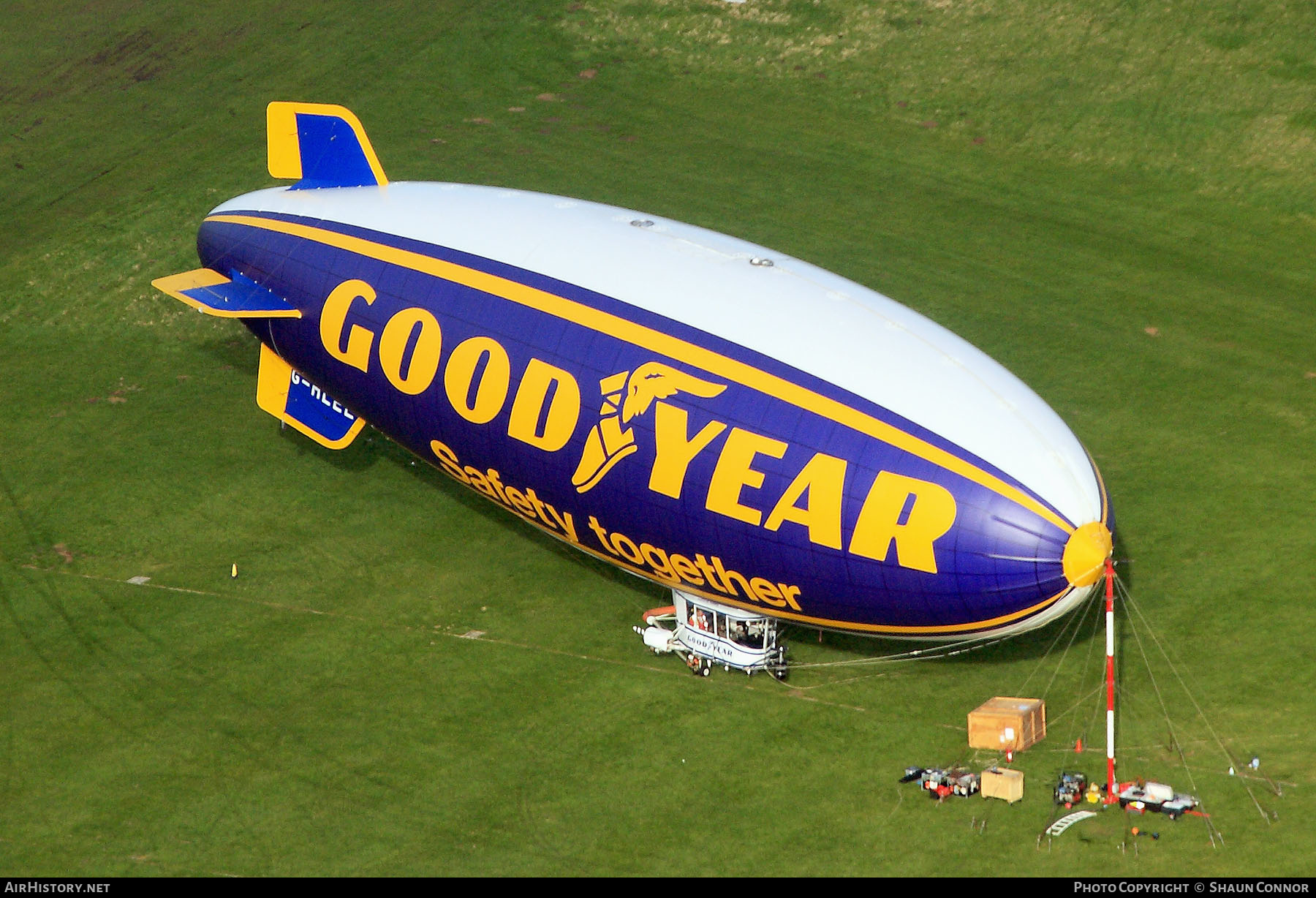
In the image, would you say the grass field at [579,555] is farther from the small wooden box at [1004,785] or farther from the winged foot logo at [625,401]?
the winged foot logo at [625,401]

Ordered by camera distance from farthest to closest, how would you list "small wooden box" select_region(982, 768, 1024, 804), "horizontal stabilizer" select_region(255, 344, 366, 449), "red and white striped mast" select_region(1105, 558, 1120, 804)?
"horizontal stabilizer" select_region(255, 344, 366, 449) → "small wooden box" select_region(982, 768, 1024, 804) → "red and white striped mast" select_region(1105, 558, 1120, 804)

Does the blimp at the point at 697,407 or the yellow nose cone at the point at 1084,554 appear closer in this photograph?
the yellow nose cone at the point at 1084,554

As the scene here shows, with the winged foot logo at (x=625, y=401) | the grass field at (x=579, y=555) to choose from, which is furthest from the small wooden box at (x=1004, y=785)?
the winged foot logo at (x=625, y=401)

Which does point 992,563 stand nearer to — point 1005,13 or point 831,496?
point 831,496

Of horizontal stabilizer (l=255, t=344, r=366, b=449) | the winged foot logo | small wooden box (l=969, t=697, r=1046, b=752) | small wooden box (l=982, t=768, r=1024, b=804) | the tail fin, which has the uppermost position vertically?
the tail fin

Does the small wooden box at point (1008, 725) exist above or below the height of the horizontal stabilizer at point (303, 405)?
below

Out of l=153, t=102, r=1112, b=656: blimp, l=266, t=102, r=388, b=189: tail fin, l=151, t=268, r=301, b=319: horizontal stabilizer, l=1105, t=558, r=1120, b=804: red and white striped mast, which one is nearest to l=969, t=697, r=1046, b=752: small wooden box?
l=1105, t=558, r=1120, b=804: red and white striped mast

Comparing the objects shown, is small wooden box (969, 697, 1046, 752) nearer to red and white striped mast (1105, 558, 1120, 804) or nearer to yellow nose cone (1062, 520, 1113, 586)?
red and white striped mast (1105, 558, 1120, 804)
